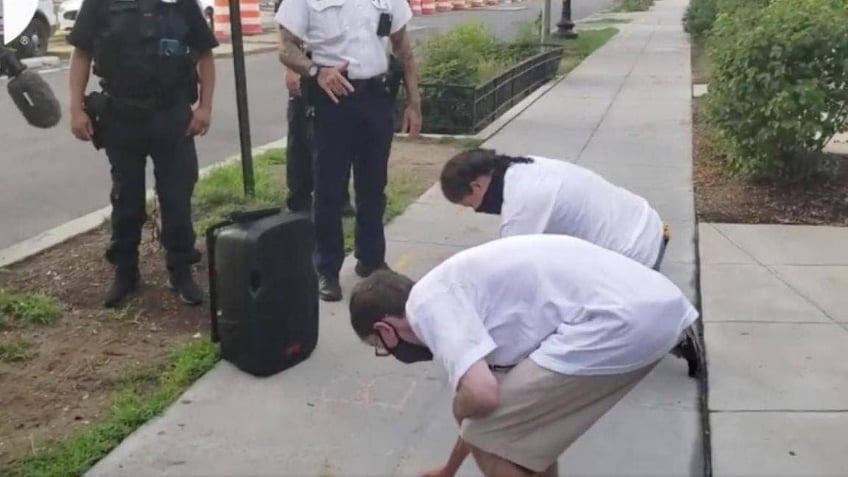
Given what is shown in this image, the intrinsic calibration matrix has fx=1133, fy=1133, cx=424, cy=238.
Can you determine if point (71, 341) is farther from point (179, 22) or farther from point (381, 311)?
point (381, 311)

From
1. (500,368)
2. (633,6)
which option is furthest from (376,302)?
(633,6)

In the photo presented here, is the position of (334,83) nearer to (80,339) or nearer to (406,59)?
(406,59)

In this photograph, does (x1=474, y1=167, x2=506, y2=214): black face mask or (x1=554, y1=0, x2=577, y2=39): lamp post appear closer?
(x1=474, y1=167, x2=506, y2=214): black face mask

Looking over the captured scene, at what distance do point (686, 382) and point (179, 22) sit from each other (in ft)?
9.03

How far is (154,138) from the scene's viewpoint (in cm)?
521

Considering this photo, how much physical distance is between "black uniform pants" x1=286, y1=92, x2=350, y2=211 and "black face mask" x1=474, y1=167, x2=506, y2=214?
294 cm

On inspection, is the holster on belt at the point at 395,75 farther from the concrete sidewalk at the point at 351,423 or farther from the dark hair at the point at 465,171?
the dark hair at the point at 465,171

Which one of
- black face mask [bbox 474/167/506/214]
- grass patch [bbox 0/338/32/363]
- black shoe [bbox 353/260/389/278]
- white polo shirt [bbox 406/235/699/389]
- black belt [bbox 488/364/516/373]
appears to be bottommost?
grass patch [bbox 0/338/32/363]

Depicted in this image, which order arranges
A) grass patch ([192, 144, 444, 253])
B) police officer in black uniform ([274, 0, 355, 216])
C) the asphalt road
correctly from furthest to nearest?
the asphalt road < grass patch ([192, 144, 444, 253]) < police officer in black uniform ([274, 0, 355, 216])

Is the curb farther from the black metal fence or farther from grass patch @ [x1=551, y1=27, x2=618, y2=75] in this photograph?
grass patch @ [x1=551, y1=27, x2=618, y2=75]

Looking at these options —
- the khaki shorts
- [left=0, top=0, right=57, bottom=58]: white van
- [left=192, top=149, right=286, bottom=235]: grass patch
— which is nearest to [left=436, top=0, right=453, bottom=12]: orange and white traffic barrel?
[left=0, top=0, right=57, bottom=58]: white van

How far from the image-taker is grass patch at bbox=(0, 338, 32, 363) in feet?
15.8

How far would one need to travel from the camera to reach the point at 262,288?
449cm

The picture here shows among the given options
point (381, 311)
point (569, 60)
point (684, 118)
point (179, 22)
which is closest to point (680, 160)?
point (684, 118)
